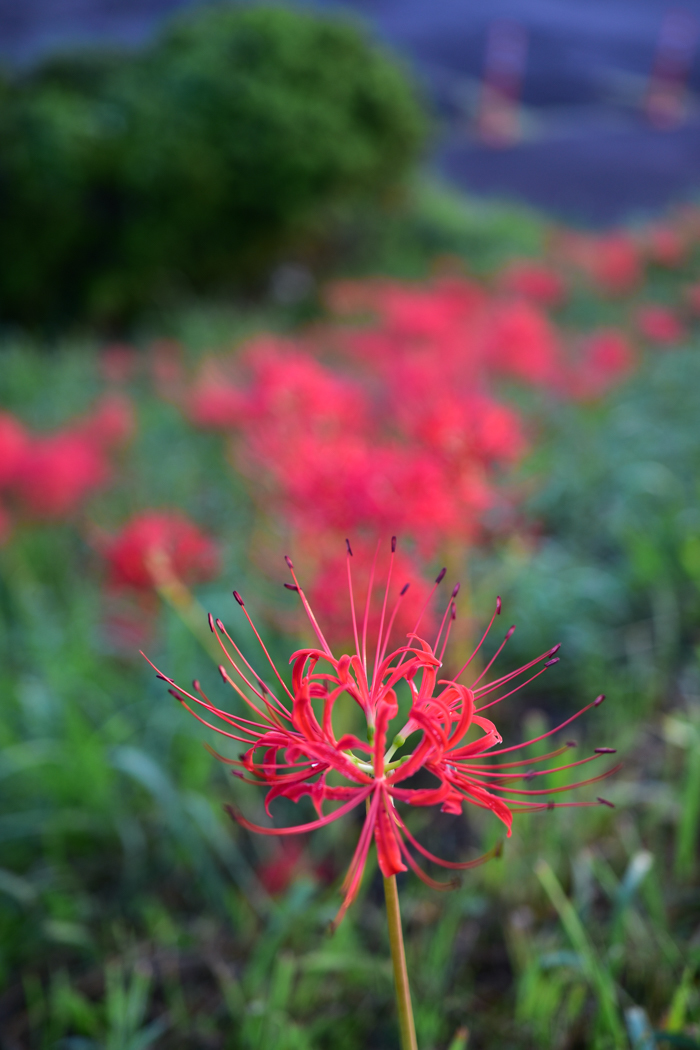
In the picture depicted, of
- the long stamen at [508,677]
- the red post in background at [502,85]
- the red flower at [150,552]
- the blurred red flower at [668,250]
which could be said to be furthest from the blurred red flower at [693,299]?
the red post in background at [502,85]

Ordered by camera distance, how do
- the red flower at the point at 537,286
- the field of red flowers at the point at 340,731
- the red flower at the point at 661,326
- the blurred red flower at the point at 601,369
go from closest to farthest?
the field of red flowers at the point at 340,731 < the blurred red flower at the point at 601,369 < the red flower at the point at 661,326 < the red flower at the point at 537,286

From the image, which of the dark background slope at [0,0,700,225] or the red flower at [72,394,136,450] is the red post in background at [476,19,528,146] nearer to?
the dark background slope at [0,0,700,225]

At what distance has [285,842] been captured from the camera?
1.60m

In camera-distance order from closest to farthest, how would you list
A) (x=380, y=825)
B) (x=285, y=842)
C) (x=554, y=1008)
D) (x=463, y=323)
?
(x=380, y=825) < (x=554, y=1008) < (x=285, y=842) < (x=463, y=323)

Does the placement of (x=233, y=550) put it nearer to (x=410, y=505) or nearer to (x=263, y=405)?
(x=263, y=405)

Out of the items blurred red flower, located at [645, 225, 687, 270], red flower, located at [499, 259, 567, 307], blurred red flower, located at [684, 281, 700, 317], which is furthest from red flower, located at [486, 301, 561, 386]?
blurred red flower, located at [645, 225, 687, 270]

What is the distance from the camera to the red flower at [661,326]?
3.62 metres

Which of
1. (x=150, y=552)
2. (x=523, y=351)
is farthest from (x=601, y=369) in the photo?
(x=150, y=552)

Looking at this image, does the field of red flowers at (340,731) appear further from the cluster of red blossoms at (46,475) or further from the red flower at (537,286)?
the red flower at (537,286)

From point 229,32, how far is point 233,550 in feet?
17.0

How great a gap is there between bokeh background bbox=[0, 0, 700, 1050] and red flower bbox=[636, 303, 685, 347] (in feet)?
0.06

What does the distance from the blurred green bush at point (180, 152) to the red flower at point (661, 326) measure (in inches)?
119

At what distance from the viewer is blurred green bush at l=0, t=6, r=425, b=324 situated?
18.4 ft

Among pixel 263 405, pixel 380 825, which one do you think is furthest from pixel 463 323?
pixel 380 825
